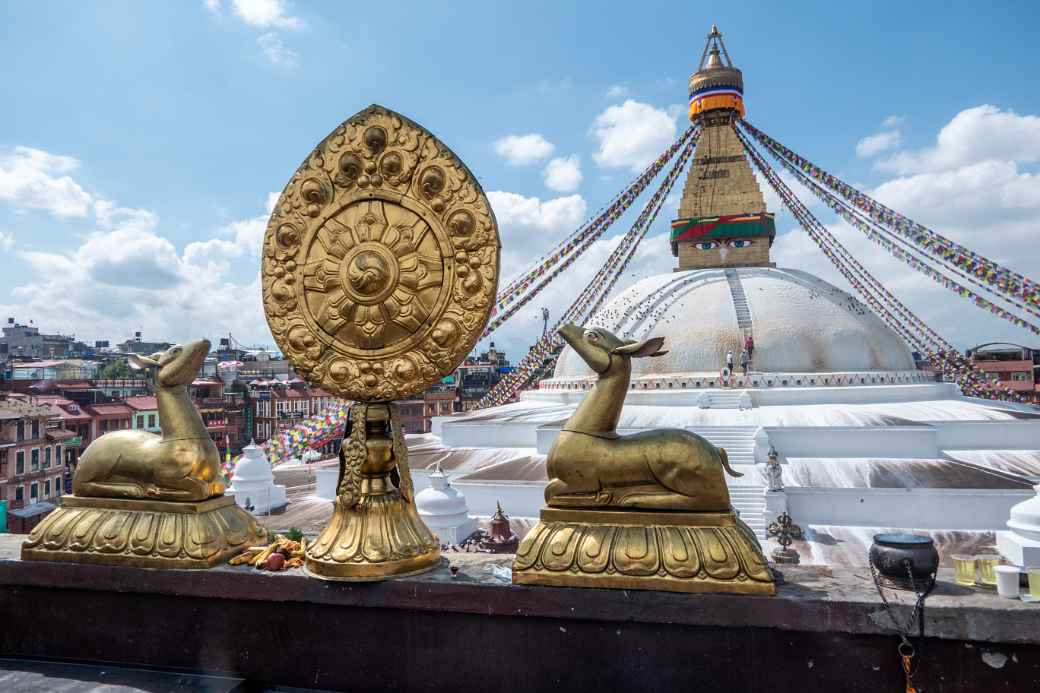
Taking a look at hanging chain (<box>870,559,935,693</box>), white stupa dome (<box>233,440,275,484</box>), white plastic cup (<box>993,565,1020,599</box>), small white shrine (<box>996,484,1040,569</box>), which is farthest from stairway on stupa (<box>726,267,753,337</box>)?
hanging chain (<box>870,559,935,693</box>)

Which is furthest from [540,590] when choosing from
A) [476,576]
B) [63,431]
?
[63,431]

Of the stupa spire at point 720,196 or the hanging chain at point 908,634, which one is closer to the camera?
the hanging chain at point 908,634

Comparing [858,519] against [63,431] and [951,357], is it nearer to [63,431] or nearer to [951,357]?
[951,357]

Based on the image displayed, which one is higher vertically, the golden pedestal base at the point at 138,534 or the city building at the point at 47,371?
the city building at the point at 47,371

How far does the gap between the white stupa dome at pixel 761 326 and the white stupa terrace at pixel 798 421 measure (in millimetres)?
43

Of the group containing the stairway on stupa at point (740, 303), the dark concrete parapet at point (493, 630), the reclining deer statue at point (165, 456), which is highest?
the stairway on stupa at point (740, 303)

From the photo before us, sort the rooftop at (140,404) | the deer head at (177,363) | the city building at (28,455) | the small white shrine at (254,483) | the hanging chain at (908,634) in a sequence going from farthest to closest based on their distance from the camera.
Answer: the rooftop at (140,404) → the city building at (28,455) → the small white shrine at (254,483) → the deer head at (177,363) → the hanging chain at (908,634)

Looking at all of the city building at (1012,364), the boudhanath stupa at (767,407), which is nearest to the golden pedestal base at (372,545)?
the boudhanath stupa at (767,407)

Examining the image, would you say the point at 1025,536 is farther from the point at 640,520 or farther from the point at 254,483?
the point at 254,483

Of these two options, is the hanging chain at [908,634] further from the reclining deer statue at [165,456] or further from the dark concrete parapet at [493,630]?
the reclining deer statue at [165,456]

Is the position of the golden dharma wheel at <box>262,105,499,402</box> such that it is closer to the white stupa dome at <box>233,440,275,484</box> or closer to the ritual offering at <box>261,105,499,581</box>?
the ritual offering at <box>261,105,499,581</box>

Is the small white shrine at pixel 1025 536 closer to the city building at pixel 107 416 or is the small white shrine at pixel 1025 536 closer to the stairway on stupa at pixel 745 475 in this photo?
the stairway on stupa at pixel 745 475

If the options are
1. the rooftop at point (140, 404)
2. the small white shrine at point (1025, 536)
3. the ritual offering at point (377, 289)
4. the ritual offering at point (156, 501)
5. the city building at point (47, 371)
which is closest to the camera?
the ritual offering at point (377, 289)

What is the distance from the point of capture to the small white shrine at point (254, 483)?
1050cm
